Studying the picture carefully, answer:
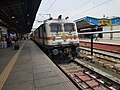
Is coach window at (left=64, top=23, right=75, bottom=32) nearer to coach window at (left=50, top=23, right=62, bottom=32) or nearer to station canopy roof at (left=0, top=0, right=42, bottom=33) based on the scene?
coach window at (left=50, top=23, right=62, bottom=32)

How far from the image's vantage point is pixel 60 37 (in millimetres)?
8938

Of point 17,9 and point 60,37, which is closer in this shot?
point 60,37

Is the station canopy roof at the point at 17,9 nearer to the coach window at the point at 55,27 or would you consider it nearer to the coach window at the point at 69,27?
the coach window at the point at 55,27

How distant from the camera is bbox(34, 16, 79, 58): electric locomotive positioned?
28.8 feet

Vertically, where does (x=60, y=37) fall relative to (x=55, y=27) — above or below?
below

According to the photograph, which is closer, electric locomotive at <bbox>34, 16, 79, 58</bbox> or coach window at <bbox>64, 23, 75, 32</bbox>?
electric locomotive at <bbox>34, 16, 79, 58</bbox>

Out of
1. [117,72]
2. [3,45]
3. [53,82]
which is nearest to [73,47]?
[117,72]

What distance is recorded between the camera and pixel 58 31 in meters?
9.14

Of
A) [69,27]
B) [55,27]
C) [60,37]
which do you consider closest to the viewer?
[60,37]

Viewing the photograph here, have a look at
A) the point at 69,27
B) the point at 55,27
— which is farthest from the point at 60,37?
the point at 69,27

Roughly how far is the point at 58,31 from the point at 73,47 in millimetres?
1429

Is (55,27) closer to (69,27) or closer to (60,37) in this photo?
(60,37)

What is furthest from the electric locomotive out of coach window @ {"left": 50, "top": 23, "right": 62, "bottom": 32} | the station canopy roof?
the station canopy roof

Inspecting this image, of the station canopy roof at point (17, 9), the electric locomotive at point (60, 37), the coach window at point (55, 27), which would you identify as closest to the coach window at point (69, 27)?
the electric locomotive at point (60, 37)
